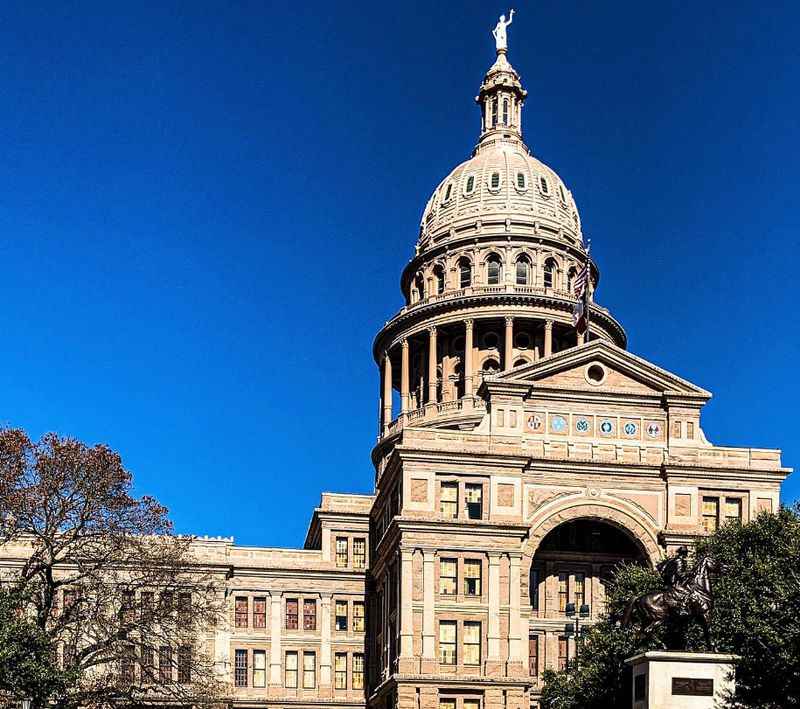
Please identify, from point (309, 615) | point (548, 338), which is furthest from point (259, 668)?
point (548, 338)

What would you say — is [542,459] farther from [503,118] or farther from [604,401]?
[503,118]

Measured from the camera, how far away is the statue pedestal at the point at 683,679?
48.7 meters

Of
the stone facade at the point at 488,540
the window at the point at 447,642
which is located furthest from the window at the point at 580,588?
the window at the point at 447,642

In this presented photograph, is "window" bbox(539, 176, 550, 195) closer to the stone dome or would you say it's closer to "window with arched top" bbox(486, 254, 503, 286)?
the stone dome

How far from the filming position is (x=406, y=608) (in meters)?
83.6

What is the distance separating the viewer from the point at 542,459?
8775cm

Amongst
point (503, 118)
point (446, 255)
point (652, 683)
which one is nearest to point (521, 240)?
point (446, 255)

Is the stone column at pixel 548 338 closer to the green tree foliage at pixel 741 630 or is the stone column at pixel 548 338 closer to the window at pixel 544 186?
the window at pixel 544 186

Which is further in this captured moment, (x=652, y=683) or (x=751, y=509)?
(x=751, y=509)

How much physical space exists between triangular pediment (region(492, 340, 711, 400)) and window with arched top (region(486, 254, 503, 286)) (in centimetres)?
3302

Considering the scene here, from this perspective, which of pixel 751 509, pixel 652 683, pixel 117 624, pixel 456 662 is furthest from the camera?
pixel 751 509

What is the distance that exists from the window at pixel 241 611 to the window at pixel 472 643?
22066 millimetres

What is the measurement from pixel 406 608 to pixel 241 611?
67.0 feet

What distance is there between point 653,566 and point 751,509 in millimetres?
7747
